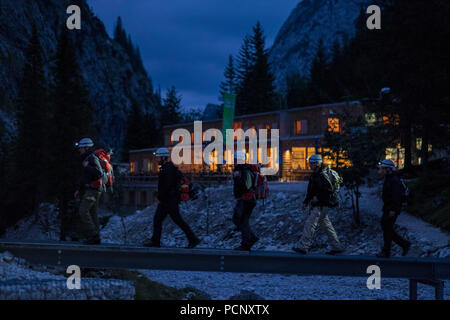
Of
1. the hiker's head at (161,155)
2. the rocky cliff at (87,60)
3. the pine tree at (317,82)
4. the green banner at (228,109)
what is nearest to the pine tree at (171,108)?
the rocky cliff at (87,60)

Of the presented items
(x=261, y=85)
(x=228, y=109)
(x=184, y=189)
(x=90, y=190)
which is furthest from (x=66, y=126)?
(x=261, y=85)

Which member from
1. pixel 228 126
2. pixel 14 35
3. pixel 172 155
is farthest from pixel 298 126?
pixel 14 35

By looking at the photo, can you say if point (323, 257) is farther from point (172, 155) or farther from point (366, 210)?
point (172, 155)

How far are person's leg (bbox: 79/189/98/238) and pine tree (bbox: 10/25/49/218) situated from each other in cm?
3476

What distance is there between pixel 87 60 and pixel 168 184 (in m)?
119

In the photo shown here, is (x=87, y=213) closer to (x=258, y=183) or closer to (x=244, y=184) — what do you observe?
(x=244, y=184)

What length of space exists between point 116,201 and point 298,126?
23.7 metres

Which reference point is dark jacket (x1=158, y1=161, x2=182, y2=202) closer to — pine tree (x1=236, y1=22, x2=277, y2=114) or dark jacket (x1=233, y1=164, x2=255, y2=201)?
dark jacket (x1=233, y1=164, x2=255, y2=201)

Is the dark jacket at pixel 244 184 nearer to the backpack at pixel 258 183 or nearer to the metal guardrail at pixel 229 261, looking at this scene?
the backpack at pixel 258 183

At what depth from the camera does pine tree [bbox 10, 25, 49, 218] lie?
144ft

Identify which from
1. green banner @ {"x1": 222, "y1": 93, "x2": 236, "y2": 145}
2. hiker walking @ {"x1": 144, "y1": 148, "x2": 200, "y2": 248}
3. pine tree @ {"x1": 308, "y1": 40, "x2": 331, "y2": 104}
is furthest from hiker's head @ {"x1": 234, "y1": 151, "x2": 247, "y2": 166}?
pine tree @ {"x1": 308, "y1": 40, "x2": 331, "y2": 104}

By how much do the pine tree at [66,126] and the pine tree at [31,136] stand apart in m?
4.34

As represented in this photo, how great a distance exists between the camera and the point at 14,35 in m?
95.8
